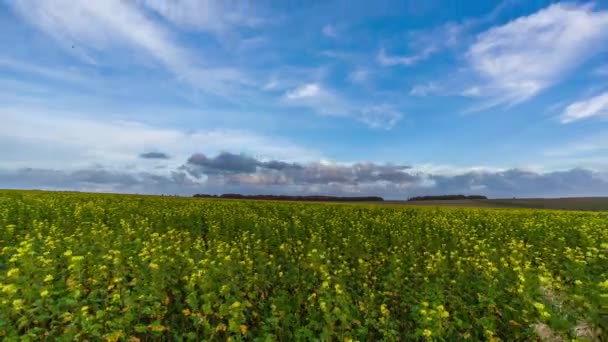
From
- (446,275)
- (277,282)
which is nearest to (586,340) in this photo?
(446,275)

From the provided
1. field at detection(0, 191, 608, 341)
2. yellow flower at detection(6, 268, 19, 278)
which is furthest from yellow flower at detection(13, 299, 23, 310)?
yellow flower at detection(6, 268, 19, 278)

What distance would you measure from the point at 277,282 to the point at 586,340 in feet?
23.3

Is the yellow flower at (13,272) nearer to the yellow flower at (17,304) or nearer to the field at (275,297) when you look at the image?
the field at (275,297)

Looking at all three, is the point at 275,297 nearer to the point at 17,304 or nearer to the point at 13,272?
the point at 17,304


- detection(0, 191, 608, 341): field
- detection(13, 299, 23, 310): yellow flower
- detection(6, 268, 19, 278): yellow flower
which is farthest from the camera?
detection(6, 268, 19, 278): yellow flower

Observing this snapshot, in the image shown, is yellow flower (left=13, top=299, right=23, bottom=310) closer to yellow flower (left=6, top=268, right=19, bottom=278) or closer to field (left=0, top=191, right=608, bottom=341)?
field (left=0, top=191, right=608, bottom=341)

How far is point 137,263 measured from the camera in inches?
364

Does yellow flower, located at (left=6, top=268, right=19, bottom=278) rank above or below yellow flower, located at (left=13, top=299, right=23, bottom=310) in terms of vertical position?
above

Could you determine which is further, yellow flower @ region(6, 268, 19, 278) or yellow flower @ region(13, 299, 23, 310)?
yellow flower @ region(6, 268, 19, 278)

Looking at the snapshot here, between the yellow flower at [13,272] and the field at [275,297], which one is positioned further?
the yellow flower at [13,272]

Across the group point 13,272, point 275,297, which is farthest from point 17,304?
point 275,297

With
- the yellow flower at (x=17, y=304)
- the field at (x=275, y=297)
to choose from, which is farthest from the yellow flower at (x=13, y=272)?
the yellow flower at (x=17, y=304)

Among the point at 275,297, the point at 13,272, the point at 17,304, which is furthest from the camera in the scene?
the point at 275,297

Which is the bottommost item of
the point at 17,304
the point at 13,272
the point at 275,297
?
the point at 275,297
